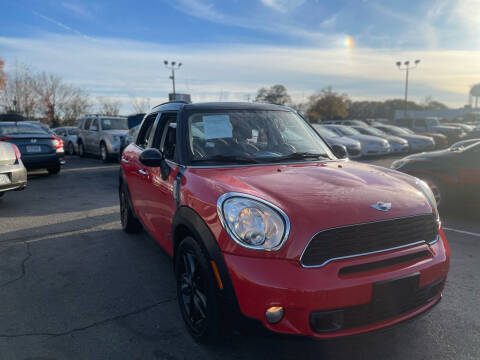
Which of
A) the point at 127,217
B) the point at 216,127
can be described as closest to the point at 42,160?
Answer: the point at 127,217

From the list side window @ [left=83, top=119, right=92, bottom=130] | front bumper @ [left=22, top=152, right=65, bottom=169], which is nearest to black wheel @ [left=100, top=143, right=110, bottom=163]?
side window @ [left=83, top=119, right=92, bottom=130]

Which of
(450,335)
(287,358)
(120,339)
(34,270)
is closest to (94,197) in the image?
(34,270)

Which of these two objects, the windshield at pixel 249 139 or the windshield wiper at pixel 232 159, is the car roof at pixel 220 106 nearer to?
the windshield at pixel 249 139

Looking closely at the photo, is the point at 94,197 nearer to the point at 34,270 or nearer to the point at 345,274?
the point at 34,270

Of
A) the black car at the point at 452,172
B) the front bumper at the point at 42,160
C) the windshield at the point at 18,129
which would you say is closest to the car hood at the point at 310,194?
the black car at the point at 452,172

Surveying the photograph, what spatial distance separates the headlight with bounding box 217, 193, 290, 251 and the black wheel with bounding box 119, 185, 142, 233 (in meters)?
2.86

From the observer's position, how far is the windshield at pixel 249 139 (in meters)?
3.18

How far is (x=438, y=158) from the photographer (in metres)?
6.42

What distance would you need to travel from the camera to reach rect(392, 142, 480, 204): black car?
19.5 feet

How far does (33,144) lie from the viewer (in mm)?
9938

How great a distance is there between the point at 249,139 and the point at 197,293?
1.49 m

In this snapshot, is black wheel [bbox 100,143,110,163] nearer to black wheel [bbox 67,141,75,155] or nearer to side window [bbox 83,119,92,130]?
side window [bbox 83,119,92,130]

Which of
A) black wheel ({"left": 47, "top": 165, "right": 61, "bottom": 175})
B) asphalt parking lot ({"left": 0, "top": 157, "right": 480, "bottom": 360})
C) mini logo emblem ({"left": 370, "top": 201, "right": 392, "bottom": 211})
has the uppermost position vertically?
mini logo emblem ({"left": 370, "top": 201, "right": 392, "bottom": 211})

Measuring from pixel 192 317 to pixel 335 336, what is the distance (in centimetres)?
106
